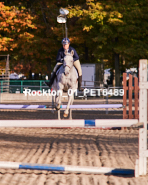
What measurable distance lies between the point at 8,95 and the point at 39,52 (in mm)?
8492

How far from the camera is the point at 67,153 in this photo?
7590 mm

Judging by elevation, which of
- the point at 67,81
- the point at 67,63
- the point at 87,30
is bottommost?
the point at 67,81

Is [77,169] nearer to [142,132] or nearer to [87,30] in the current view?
[142,132]

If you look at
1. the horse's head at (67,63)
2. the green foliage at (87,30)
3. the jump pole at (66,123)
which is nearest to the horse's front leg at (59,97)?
the horse's head at (67,63)

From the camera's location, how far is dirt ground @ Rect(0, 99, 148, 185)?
18.1 feet

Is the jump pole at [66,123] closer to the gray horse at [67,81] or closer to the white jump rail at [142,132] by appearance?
the white jump rail at [142,132]

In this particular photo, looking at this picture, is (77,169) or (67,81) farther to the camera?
(67,81)

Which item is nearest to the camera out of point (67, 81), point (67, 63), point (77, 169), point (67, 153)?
point (77, 169)

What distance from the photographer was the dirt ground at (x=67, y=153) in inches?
217

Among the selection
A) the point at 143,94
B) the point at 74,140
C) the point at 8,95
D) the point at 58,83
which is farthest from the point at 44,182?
the point at 8,95

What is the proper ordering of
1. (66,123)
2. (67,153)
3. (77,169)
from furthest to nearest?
(67,153), (77,169), (66,123)

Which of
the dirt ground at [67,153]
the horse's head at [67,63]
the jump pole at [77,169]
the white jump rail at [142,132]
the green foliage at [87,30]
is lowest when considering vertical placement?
the dirt ground at [67,153]

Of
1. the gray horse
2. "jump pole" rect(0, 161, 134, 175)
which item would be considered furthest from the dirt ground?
the gray horse

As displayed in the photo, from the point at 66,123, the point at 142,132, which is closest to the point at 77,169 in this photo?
the point at 66,123
